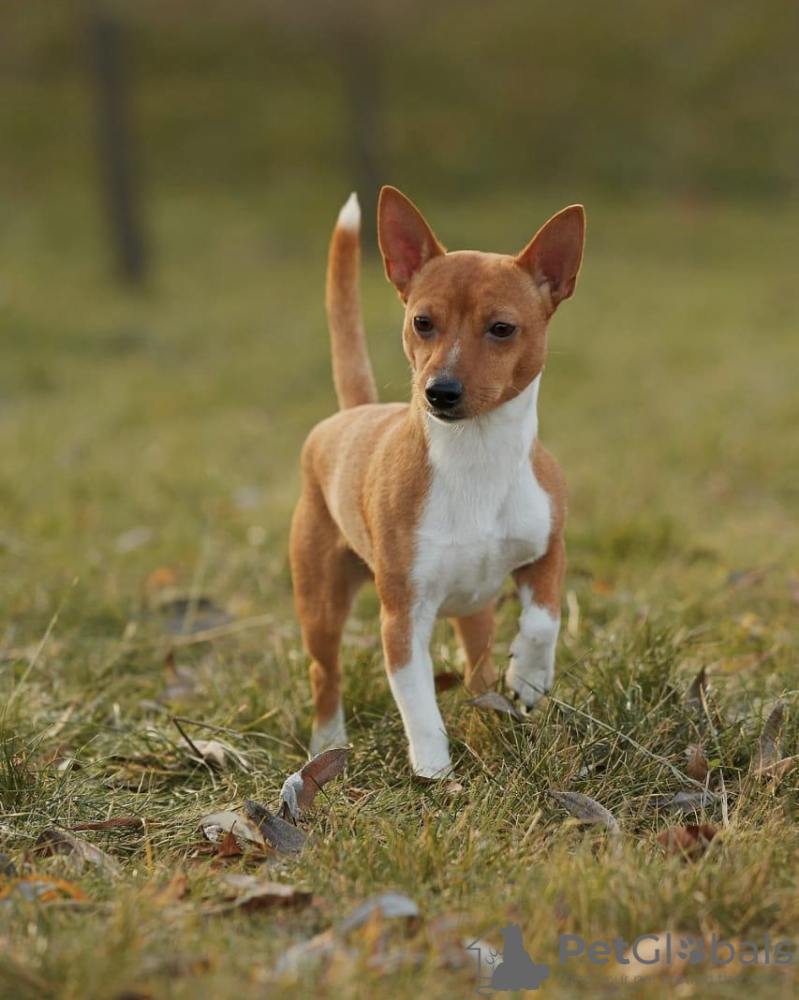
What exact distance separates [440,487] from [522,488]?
226 millimetres

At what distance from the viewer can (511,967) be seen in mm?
2461

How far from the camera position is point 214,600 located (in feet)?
17.7

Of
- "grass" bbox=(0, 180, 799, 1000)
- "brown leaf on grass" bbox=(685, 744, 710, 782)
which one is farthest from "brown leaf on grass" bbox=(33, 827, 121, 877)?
"brown leaf on grass" bbox=(685, 744, 710, 782)

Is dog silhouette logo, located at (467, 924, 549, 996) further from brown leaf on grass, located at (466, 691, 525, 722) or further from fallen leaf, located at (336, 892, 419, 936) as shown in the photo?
brown leaf on grass, located at (466, 691, 525, 722)

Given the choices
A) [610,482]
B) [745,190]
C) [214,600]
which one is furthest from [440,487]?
[745,190]

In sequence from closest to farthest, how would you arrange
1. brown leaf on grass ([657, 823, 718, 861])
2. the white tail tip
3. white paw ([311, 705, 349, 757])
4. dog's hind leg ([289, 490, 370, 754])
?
brown leaf on grass ([657, 823, 718, 861])
white paw ([311, 705, 349, 757])
dog's hind leg ([289, 490, 370, 754])
the white tail tip

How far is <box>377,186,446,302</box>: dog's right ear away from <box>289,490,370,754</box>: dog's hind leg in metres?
0.83

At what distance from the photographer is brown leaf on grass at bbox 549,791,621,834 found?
3109mm

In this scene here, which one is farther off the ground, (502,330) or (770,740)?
(502,330)

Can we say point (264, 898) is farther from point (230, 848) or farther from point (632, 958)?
point (632, 958)

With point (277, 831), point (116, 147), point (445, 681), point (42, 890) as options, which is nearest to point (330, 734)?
point (445, 681)

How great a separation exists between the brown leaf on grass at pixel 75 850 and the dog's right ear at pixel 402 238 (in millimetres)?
1719

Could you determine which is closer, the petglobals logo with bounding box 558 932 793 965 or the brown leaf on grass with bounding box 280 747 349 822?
the petglobals logo with bounding box 558 932 793 965

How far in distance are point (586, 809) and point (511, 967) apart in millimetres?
776
